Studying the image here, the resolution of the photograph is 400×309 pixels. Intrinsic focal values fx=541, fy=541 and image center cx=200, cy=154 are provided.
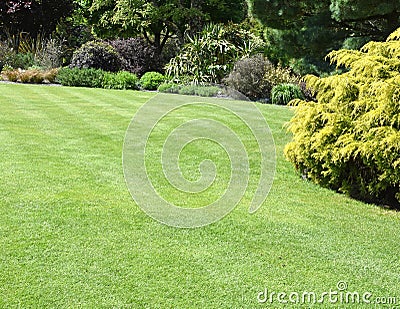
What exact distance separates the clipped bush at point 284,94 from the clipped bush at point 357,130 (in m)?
5.88

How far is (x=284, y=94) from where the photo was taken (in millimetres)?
11820

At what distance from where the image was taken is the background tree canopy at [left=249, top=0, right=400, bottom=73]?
9.99m

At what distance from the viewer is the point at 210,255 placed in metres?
3.88

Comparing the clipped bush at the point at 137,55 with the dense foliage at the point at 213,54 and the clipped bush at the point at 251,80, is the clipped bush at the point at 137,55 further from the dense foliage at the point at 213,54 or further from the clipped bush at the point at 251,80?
the clipped bush at the point at 251,80

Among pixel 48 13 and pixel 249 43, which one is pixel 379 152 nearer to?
pixel 249 43

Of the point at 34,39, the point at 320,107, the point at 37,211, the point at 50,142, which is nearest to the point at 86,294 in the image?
the point at 37,211

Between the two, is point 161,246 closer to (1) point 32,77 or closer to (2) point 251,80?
(2) point 251,80

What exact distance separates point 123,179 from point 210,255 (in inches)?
75.9

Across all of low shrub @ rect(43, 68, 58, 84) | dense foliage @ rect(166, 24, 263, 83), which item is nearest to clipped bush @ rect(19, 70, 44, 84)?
low shrub @ rect(43, 68, 58, 84)

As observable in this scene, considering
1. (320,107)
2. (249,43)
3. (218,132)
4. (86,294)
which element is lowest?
(86,294)

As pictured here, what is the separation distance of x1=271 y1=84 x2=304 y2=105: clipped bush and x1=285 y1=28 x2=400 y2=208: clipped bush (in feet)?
19.3
